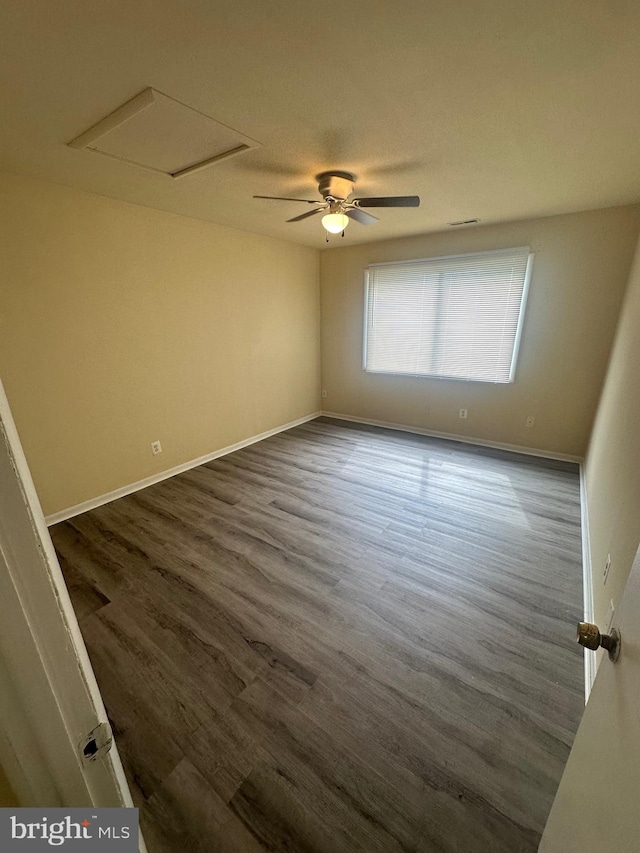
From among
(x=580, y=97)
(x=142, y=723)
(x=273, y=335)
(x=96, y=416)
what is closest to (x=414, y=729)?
(x=142, y=723)

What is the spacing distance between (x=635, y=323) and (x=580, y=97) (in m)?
1.45

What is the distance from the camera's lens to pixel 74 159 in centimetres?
194

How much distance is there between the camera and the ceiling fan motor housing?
84.9 inches

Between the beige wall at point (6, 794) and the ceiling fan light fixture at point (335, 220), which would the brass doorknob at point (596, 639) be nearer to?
the beige wall at point (6, 794)

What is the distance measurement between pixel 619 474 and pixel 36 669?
Answer: 230 cm

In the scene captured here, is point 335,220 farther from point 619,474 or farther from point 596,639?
point 596,639

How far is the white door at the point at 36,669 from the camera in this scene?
0.42 meters

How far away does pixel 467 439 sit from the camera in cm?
416

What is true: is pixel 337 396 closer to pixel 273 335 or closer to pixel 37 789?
pixel 273 335

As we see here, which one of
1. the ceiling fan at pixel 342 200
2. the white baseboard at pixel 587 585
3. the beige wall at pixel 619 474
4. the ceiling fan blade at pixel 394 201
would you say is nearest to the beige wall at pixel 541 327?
the beige wall at pixel 619 474

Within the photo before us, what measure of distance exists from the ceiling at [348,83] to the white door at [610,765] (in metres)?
1.68

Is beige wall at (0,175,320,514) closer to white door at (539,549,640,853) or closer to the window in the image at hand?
the window

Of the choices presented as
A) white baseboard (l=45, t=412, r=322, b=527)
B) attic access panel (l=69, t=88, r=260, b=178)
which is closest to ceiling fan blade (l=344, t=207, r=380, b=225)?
attic access panel (l=69, t=88, r=260, b=178)

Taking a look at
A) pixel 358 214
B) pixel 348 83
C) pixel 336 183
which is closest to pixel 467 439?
pixel 358 214
